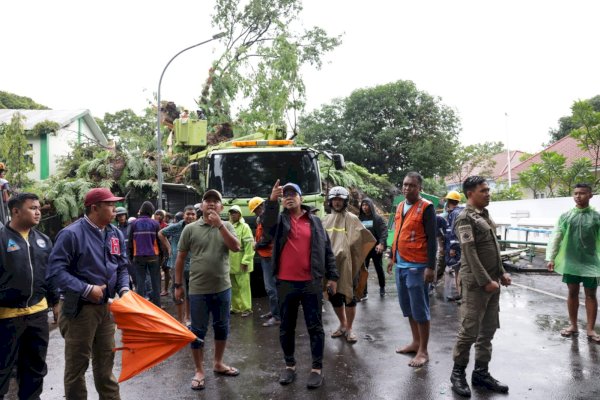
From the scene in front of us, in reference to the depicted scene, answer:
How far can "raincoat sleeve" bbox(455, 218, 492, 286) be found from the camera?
4211mm

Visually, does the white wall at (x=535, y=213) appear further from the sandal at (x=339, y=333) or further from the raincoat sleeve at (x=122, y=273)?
the raincoat sleeve at (x=122, y=273)

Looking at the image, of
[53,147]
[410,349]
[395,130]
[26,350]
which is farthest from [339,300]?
Result: [53,147]

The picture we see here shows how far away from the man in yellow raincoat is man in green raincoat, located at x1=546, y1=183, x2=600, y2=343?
91.6 inches

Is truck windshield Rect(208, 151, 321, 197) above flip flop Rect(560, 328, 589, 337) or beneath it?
above

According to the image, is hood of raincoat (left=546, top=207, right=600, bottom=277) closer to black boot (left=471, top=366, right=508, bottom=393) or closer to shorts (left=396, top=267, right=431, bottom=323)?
shorts (left=396, top=267, right=431, bottom=323)

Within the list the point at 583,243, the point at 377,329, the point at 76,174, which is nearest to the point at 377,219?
the point at 377,329

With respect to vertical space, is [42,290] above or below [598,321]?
above

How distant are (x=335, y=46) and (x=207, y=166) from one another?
62.1ft

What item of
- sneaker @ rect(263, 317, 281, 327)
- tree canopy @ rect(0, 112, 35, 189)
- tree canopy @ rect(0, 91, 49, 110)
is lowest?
sneaker @ rect(263, 317, 281, 327)

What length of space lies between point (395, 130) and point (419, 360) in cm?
2636

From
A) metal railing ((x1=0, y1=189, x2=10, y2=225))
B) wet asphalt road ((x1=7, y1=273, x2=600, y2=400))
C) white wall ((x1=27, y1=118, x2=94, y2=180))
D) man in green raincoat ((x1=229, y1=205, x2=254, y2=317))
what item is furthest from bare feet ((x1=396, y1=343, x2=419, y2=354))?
white wall ((x1=27, y1=118, x2=94, y2=180))

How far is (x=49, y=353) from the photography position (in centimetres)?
595

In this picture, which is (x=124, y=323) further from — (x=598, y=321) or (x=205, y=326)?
(x=598, y=321)

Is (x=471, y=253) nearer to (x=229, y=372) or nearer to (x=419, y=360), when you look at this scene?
(x=419, y=360)
